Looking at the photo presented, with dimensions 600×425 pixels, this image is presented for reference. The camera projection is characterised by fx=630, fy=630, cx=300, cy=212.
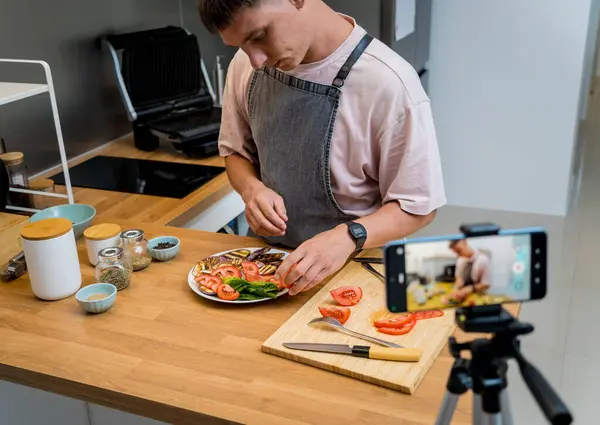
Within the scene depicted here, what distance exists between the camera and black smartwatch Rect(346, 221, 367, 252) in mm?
1129

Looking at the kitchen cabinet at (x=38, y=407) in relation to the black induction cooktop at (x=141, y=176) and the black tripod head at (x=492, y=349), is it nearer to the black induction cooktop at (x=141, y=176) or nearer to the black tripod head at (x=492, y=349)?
the black induction cooktop at (x=141, y=176)

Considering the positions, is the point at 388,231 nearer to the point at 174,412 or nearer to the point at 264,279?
the point at 264,279

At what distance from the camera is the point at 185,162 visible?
2.08m

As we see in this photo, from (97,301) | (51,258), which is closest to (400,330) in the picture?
(97,301)

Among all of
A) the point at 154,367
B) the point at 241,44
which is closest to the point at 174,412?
the point at 154,367

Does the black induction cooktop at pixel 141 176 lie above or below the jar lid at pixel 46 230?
below

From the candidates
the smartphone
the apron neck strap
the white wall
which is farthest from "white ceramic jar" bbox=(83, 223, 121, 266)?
the white wall

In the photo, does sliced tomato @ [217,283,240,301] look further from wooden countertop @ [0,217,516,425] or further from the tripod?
the tripod

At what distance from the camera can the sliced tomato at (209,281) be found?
1.15 m

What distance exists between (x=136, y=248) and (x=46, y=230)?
0.65ft

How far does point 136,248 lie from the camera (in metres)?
1.27

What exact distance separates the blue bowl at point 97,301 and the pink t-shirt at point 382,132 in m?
0.48

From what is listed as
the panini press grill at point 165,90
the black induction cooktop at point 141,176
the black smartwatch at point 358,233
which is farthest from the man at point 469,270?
the panini press grill at point 165,90

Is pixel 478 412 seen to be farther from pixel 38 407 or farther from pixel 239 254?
pixel 38 407
